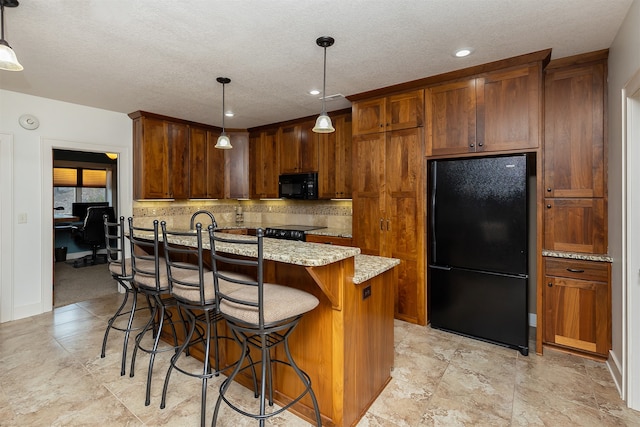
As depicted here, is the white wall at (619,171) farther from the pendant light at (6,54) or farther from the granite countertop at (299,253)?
the pendant light at (6,54)

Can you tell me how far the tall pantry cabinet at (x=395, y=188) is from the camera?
3.22 meters

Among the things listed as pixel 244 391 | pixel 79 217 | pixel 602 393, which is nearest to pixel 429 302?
pixel 602 393

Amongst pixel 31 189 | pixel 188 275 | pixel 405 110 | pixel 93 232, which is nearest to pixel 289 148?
pixel 405 110

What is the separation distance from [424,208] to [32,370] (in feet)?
11.9

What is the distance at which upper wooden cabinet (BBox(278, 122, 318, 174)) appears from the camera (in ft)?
15.0

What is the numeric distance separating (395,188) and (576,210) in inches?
61.9

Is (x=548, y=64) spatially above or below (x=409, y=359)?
above

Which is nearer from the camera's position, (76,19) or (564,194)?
(76,19)

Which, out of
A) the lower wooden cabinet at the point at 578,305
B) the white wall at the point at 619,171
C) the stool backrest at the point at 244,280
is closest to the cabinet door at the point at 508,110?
the white wall at the point at 619,171

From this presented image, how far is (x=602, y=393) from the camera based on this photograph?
2.15 metres

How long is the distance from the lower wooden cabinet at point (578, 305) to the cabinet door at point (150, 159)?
4.63m

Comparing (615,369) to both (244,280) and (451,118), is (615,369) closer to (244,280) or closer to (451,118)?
(451,118)

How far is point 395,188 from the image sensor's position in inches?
132

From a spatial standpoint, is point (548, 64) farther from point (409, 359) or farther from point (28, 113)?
point (28, 113)
